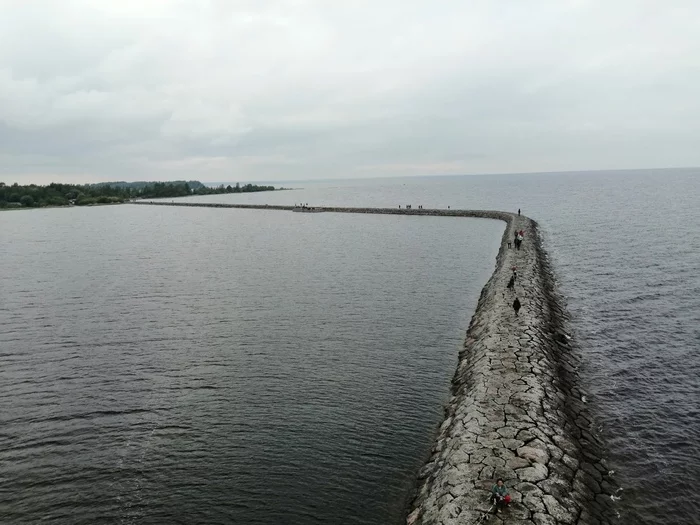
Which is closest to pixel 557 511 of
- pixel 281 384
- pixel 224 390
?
pixel 281 384

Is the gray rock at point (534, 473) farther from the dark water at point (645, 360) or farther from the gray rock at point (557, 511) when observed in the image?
the dark water at point (645, 360)

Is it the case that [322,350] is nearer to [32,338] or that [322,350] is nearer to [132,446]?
[132,446]

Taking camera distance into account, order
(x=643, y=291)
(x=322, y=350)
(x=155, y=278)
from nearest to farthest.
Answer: (x=322, y=350) < (x=643, y=291) < (x=155, y=278)

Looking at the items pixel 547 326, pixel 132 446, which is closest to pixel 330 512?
pixel 132 446

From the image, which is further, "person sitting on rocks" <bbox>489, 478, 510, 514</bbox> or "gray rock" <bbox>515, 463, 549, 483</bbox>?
"gray rock" <bbox>515, 463, 549, 483</bbox>

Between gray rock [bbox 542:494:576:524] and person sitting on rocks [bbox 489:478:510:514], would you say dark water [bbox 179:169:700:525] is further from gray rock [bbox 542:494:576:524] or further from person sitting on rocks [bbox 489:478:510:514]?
person sitting on rocks [bbox 489:478:510:514]

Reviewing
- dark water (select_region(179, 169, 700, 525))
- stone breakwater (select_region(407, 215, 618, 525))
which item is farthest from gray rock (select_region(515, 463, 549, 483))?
dark water (select_region(179, 169, 700, 525))
